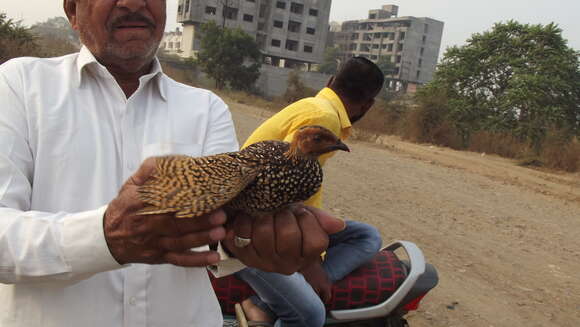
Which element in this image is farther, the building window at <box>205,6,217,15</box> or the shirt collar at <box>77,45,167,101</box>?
the building window at <box>205,6,217,15</box>

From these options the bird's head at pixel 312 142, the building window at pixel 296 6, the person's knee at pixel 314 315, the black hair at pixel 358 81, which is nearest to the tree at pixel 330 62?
the building window at pixel 296 6

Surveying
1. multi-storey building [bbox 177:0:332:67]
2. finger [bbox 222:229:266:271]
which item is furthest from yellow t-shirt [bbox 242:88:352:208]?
multi-storey building [bbox 177:0:332:67]

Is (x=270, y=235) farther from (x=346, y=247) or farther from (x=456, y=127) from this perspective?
(x=456, y=127)

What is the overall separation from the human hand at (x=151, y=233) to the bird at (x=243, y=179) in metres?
0.04

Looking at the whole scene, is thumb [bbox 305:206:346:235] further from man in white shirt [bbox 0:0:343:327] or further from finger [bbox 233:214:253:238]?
finger [bbox 233:214:253:238]

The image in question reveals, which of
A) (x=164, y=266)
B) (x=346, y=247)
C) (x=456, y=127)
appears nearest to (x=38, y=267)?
(x=164, y=266)

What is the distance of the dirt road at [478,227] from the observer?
4742 millimetres

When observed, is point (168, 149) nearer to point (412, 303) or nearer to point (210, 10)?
point (412, 303)

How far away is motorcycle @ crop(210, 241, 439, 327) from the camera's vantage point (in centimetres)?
314

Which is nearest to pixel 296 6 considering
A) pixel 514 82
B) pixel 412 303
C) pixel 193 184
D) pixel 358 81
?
pixel 514 82

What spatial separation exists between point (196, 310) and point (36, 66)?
1.27 meters

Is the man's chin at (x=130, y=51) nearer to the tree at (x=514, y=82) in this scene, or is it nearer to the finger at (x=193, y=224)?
the finger at (x=193, y=224)

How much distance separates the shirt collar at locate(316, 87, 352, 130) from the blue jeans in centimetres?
75

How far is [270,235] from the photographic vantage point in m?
1.75
